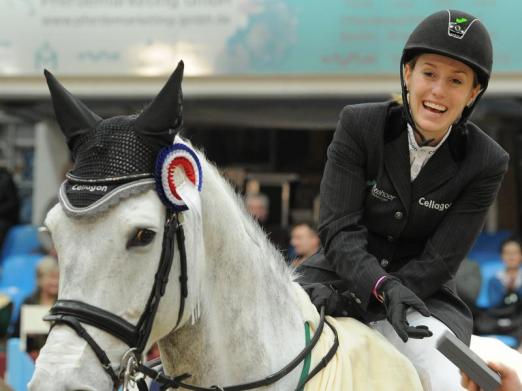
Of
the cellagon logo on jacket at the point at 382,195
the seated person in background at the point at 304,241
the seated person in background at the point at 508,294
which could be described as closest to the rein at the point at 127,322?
the cellagon logo on jacket at the point at 382,195

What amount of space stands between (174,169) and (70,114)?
374 millimetres

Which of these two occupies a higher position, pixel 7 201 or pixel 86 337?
pixel 86 337

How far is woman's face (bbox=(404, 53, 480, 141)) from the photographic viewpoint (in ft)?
10.2

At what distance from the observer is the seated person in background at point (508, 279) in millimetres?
8203

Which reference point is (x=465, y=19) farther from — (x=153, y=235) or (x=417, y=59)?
(x=153, y=235)

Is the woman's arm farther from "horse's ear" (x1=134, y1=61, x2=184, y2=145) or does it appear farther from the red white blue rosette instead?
"horse's ear" (x1=134, y1=61, x2=184, y2=145)

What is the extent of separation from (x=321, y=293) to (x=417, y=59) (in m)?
0.93

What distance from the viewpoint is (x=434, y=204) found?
129 inches

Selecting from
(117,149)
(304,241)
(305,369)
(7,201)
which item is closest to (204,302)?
(305,369)

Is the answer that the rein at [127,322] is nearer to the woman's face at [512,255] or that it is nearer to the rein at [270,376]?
the rein at [270,376]

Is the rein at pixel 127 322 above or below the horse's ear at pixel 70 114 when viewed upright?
below

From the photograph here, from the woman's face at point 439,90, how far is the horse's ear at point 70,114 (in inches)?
46.1

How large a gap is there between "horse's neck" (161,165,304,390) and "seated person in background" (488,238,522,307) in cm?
571

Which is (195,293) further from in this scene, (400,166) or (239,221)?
(400,166)
